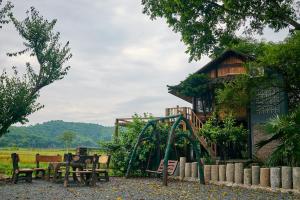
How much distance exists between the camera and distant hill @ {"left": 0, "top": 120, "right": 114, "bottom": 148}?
119 m

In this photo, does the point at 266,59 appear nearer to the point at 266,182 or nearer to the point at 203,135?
the point at 203,135

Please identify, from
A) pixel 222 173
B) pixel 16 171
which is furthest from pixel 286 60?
pixel 16 171

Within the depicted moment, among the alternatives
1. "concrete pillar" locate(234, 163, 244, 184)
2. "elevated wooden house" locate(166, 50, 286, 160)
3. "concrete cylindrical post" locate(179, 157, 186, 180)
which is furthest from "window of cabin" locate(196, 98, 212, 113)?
"concrete pillar" locate(234, 163, 244, 184)

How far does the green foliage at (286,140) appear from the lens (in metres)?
11.6

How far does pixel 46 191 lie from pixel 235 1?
11564 mm

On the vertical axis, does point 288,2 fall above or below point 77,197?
above

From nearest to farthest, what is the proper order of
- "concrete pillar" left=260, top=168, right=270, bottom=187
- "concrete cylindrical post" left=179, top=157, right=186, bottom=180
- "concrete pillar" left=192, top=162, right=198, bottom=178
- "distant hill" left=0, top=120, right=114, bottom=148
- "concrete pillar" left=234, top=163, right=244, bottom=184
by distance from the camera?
1. "concrete pillar" left=260, top=168, right=270, bottom=187
2. "concrete pillar" left=234, top=163, right=244, bottom=184
3. "concrete pillar" left=192, top=162, right=198, bottom=178
4. "concrete cylindrical post" left=179, top=157, right=186, bottom=180
5. "distant hill" left=0, top=120, right=114, bottom=148

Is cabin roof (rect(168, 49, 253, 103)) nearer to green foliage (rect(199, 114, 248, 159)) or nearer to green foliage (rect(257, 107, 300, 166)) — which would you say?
green foliage (rect(199, 114, 248, 159))

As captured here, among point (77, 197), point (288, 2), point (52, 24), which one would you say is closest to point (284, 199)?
point (77, 197)

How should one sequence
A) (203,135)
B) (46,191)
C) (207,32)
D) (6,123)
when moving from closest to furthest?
(46,191) → (6,123) → (207,32) → (203,135)

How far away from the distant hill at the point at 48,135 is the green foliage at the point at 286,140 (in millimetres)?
83614

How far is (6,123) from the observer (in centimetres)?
1808

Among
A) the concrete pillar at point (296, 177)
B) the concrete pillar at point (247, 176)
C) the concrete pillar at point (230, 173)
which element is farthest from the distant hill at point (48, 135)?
the concrete pillar at point (296, 177)

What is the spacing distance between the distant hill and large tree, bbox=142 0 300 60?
248 feet
